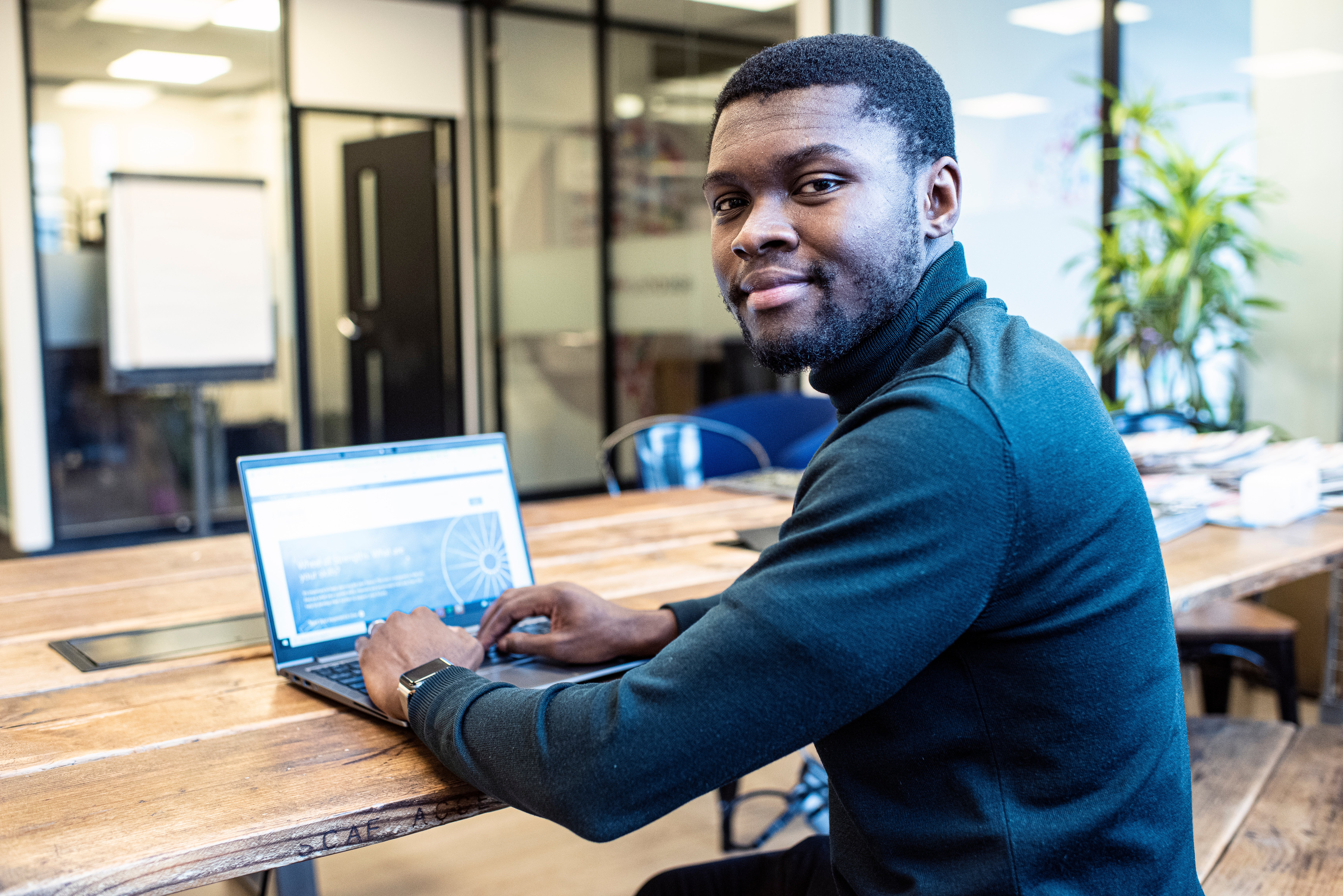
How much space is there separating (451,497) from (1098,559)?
843 millimetres

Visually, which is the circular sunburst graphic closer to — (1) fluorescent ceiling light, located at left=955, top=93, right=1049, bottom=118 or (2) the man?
(2) the man

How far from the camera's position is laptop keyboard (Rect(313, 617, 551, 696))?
116 centimetres

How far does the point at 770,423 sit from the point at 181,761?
2687 mm

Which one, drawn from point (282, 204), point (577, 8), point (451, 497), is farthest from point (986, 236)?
point (451, 497)

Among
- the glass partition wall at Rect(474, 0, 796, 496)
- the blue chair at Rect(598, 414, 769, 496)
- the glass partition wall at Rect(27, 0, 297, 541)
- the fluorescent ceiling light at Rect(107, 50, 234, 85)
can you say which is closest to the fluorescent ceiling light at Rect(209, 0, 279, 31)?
the glass partition wall at Rect(27, 0, 297, 541)

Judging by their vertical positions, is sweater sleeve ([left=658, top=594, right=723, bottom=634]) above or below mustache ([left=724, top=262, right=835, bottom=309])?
below

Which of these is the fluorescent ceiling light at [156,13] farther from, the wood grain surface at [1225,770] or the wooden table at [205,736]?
the wood grain surface at [1225,770]

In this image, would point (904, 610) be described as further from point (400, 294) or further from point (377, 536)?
point (400, 294)

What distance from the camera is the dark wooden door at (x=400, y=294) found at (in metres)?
6.58

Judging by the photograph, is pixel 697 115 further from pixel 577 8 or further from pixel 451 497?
pixel 451 497

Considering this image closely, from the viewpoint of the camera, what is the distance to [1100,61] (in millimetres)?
4461

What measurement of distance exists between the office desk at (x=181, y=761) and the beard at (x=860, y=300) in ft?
1.52

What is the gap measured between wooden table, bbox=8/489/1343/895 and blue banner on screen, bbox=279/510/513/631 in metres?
0.10

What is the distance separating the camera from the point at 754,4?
604 centimetres
